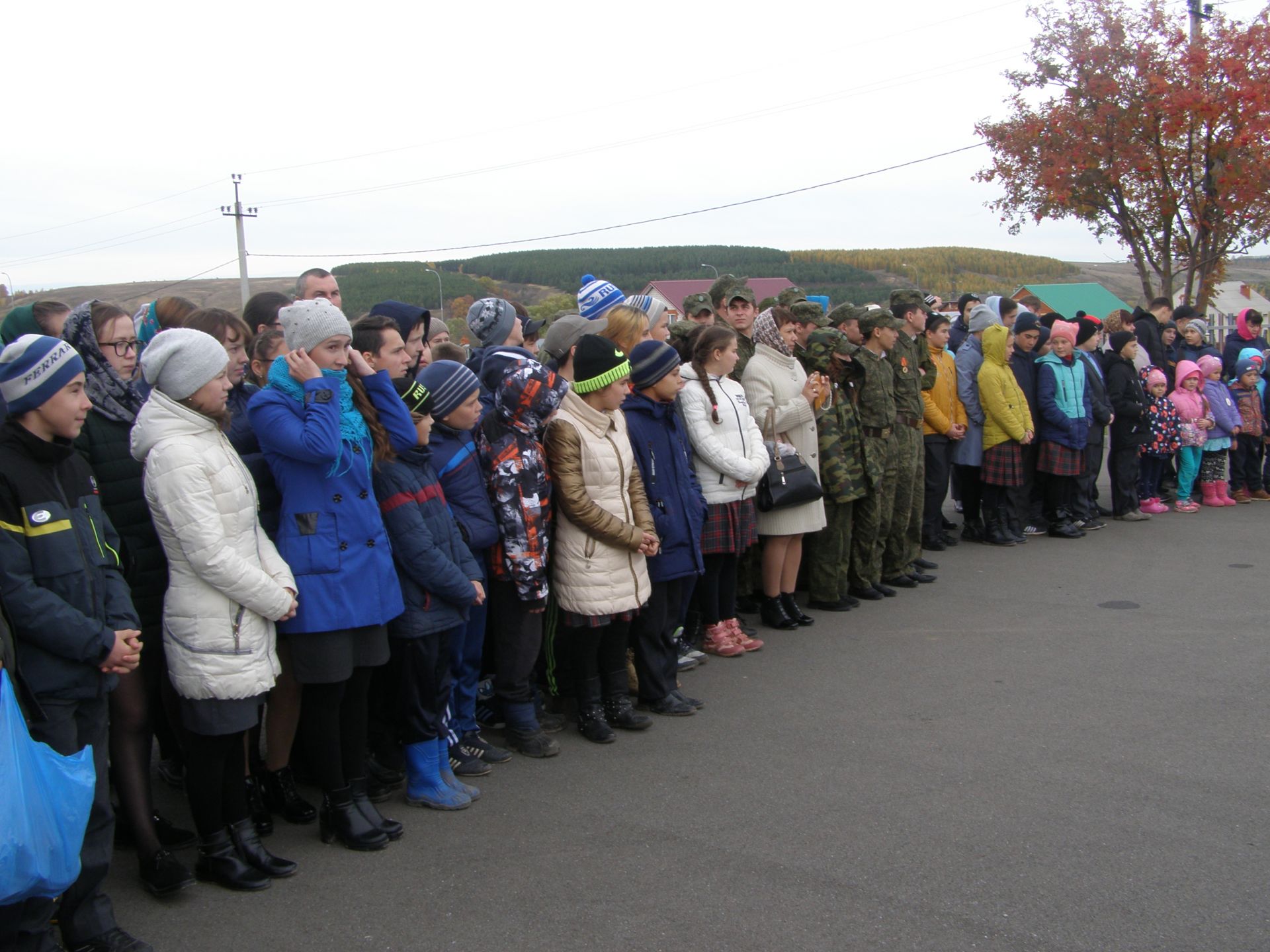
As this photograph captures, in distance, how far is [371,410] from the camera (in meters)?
4.07

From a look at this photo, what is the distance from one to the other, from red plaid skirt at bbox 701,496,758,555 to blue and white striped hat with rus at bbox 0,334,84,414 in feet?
12.0

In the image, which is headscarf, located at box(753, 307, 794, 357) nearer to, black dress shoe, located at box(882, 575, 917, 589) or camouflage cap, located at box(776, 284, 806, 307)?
camouflage cap, located at box(776, 284, 806, 307)

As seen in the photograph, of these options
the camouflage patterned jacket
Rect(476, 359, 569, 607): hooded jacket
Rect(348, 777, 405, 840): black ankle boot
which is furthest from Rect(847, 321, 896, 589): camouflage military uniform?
Rect(348, 777, 405, 840): black ankle boot

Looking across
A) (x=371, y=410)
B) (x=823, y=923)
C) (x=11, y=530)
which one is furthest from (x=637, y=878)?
(x=11, y=530)

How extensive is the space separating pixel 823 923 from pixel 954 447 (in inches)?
262

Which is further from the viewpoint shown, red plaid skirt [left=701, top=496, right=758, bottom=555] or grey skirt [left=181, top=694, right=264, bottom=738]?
red plaid skirt [left=701, top=496, right=758, bottom=555]

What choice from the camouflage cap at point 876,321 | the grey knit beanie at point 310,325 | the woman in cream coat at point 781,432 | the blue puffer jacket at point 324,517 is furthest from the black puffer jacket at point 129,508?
the camouflage cap at point 876,321

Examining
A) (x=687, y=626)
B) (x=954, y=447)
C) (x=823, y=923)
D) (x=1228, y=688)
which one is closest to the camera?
(x=823, y=923)

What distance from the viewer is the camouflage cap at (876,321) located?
7.89 metres

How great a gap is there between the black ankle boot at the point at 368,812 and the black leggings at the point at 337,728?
0.03m

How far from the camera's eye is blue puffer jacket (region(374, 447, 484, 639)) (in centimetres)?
416

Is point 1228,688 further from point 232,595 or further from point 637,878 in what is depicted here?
point 232,595

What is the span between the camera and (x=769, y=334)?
711cm

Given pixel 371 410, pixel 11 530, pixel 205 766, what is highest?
pixel 371 410
